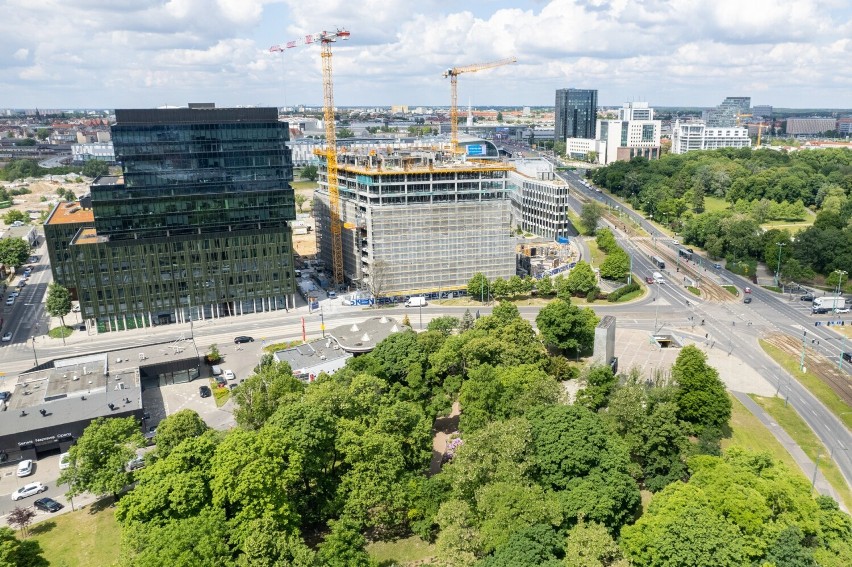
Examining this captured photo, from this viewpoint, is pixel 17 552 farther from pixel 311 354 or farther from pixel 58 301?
pixel 58 301

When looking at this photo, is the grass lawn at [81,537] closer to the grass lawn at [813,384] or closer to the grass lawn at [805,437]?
the grass lawn at [805,437]

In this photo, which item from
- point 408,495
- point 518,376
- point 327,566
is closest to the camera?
point 327,566

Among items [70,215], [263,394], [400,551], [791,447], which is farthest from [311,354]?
[70,215]

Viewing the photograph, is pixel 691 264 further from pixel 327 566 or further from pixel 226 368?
pixel 327 566

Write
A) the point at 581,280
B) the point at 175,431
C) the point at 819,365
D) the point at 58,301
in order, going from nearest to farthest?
the point at 175,431 → the point at 819,365 → the point at 58,301 → the point at 581,280

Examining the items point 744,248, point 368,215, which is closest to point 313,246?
point 368,215

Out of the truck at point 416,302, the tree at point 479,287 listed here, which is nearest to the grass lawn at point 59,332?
the truck at point 416,302
